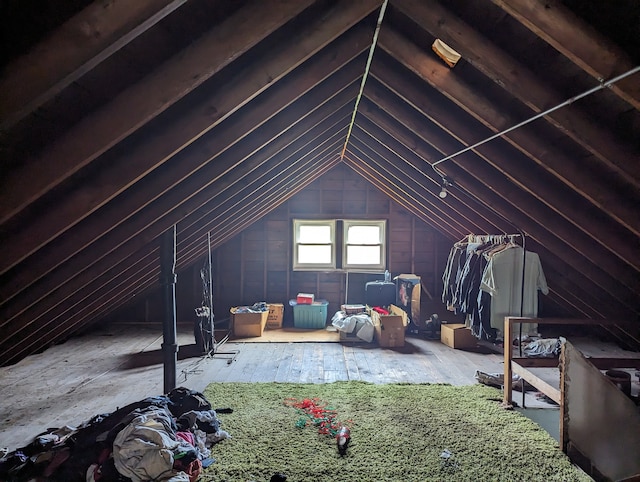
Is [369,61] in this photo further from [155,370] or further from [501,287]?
[155,370]

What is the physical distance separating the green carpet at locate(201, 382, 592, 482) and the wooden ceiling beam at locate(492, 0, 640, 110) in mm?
2420

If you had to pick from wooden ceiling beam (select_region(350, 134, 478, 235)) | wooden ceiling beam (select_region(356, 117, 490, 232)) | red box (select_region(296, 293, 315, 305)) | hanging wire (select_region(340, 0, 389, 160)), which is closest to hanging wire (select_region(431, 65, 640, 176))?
wooden ceiling beam (select_region(356, 117, 490, 232))

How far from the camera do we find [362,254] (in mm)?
7340

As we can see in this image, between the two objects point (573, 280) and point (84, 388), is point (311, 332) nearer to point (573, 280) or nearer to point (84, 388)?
point (84, 388)

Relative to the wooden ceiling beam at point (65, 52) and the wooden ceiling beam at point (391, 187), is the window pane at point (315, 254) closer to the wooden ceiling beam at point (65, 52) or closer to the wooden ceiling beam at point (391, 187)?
the wooden ceiling beam at point (391, 187)

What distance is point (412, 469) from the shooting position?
2578 mm

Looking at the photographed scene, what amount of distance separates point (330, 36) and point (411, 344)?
4710 millimetres

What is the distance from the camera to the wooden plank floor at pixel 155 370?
3.53 metres

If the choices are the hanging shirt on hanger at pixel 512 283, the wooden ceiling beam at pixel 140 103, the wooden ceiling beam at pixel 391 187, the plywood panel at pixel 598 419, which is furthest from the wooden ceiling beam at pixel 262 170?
the plywood panel at pixel 598 419

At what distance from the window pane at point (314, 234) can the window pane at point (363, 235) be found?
44 centimetres

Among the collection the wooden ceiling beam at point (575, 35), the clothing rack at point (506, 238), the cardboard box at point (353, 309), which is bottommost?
the cardboard box at point (353, 309)

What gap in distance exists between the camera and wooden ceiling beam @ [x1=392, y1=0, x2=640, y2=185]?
211cm

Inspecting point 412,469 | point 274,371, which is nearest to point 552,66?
point 412,469

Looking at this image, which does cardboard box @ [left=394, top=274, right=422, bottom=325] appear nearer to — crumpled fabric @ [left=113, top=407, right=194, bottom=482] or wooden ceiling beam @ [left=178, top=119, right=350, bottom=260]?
wooden ceiling beam @ [left=178, top=119, right=350, bottom=260]
